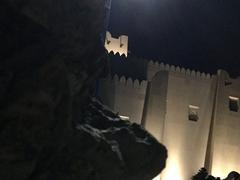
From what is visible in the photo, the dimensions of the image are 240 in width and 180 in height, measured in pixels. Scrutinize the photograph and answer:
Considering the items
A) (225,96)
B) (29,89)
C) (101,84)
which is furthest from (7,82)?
(225,96)

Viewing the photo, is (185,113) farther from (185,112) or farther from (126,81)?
(126,81)

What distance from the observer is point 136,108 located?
27016mm

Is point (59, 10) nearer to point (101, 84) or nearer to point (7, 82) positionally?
point (7, 82)

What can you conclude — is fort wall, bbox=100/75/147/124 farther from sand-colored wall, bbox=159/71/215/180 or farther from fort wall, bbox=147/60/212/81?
sand-colored wall, bbox=159/71/215/180

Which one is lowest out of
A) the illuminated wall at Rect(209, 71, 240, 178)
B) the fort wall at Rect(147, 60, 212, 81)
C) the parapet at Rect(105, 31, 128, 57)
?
the illuminated wall at Rect(209, 71, 240, 178)

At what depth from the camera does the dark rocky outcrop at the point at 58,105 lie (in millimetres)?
13203

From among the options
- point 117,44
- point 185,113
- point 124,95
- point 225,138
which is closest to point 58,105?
point 124,95

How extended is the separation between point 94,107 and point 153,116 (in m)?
10.0

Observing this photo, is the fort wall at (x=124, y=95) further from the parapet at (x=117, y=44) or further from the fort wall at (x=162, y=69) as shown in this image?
the parapet at (x=117, y=44)

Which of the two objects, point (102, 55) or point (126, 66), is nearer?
point (102, 55)

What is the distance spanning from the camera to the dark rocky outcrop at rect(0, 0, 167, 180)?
43.3 ft

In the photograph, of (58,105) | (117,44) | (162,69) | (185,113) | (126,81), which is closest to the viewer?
(58,105)

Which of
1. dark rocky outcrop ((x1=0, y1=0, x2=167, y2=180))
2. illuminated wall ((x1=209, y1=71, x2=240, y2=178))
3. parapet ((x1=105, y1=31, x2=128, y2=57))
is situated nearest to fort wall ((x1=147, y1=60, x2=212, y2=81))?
illuminated wall ((x1=209, y1=71, x2=240, y2=178))

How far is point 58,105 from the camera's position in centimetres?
1412
